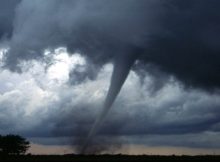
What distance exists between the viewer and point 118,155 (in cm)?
17212
